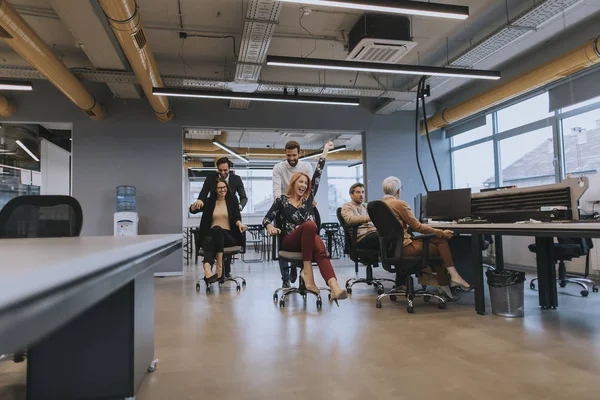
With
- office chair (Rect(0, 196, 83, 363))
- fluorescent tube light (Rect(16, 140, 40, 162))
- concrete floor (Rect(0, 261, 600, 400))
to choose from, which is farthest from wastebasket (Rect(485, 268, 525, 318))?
fluorescent tube light (Rect(16, 140, 40, 162))

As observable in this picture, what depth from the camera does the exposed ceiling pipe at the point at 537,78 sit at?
430 centimetres

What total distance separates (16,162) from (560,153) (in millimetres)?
9956

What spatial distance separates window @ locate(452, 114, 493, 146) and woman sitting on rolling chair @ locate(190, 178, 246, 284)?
526cm

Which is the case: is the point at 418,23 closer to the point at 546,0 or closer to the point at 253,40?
the point at 546,0

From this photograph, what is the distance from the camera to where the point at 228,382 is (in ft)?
5.75

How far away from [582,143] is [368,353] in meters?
5.08

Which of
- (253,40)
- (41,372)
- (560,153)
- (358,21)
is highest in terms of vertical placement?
(358,21)

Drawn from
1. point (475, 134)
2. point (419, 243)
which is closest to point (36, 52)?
point (419, 243)

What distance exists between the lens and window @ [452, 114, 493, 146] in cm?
703

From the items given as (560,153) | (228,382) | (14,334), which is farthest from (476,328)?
(560,153)

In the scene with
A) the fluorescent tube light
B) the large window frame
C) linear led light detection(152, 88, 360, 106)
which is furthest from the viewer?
the fluorescent tube light

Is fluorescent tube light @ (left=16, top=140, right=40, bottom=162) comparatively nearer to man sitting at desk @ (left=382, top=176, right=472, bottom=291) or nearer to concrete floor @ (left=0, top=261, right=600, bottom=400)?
concrete floor @ (left=0, top=261, right=600, bottom=400)

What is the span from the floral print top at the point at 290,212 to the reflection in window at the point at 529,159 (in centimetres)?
444

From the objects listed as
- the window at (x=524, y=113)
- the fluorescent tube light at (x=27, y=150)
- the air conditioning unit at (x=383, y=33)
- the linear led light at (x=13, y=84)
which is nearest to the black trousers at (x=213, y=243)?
the air conditioning unit at (x=383, y=33)
